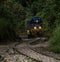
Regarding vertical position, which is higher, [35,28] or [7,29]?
[7,29]

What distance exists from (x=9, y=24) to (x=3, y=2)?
310cm

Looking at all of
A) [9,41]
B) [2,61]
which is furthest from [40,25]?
[2,61]

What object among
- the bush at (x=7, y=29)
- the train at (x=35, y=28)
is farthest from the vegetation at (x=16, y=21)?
the train at (x=35, y=28)

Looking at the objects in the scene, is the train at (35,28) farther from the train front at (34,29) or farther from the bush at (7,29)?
the bush at (7,29)

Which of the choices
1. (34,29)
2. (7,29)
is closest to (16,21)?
(7,29)

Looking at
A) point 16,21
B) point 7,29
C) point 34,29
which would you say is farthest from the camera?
point 34,29

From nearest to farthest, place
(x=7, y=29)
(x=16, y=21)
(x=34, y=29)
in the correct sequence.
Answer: (x=7, y=29) < (x=16, y=21) < (x=34, y=29)

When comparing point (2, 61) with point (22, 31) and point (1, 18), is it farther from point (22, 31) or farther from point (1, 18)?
point (22, 31)

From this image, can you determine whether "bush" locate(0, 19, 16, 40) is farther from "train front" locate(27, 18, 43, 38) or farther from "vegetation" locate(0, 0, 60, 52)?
"train front" locate(27, 18, 43, 38)

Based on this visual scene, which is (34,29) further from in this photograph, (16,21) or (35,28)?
(16,21)

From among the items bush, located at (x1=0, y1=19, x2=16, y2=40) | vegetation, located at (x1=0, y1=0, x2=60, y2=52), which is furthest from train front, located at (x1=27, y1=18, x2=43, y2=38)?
bush, located at (x1=0, y1=19, x2=16, y2=40)

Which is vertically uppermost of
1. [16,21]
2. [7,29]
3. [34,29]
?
[16,21]

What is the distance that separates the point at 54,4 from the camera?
28.7 metres

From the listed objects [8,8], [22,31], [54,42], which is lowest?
[22,31]
